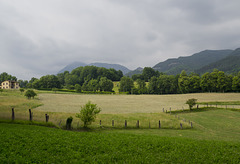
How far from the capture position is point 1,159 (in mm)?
8438

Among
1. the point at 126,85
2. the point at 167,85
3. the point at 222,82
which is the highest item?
the point at 222,82

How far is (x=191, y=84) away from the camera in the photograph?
4358 inches

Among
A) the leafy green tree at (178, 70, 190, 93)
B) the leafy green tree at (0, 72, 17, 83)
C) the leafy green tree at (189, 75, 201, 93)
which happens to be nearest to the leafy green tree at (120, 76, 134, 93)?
the leafy green tree at (178, 70, 190, 93)

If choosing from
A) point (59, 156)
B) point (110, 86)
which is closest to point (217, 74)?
point (110, 86)

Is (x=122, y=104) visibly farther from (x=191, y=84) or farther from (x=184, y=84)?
(x=191, y=84)

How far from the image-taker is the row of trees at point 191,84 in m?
95.9

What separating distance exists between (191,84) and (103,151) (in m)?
116

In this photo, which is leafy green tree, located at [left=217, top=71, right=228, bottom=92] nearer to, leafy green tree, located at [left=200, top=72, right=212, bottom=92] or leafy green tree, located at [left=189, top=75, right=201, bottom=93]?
leafy green tree, located at [left=200, top=72, right=212, bottom=92]

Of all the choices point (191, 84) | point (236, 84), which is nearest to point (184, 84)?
point (191, 84)

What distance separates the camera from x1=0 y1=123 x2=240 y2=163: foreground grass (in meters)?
9.50

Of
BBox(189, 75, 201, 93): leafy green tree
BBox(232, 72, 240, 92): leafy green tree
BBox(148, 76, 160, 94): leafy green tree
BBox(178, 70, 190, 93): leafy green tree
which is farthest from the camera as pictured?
BBox(148, 76, 160, 94): leafy green tree

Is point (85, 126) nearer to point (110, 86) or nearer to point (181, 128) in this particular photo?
point (181, 128)

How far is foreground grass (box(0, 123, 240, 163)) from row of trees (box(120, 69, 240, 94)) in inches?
4111

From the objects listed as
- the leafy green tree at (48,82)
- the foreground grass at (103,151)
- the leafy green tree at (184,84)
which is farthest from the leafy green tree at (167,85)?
the foreground grass at (103,151)
